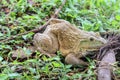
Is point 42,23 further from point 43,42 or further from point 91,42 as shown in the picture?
point 91,42

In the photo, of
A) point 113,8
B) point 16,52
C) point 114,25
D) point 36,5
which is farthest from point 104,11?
point 16,52

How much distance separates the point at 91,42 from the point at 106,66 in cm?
54

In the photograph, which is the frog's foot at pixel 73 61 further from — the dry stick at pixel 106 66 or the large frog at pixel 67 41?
the dry stick at pixel 106 66

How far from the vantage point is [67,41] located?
342 cm

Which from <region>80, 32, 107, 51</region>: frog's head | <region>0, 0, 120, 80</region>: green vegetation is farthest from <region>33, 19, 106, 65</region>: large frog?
<region>0, 0, 120, 80</region>: green vegetation

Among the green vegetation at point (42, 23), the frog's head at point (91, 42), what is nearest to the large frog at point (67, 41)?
the frog's head at point (91, 42)

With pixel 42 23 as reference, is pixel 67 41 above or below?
below

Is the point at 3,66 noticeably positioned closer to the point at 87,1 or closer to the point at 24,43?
the point at 24,43

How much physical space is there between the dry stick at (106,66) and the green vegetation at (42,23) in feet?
0.30

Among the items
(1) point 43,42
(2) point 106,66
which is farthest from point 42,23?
(2) point 106,66

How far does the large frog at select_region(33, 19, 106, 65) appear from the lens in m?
3.31

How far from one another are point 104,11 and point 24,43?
5.92ft

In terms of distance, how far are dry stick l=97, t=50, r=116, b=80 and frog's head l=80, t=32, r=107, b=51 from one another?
18 cm

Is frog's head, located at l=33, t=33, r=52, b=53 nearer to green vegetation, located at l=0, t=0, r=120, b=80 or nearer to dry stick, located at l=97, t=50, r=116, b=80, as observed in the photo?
green vegetation, located at l=0, t=0, r=120, b=80
